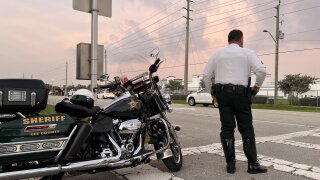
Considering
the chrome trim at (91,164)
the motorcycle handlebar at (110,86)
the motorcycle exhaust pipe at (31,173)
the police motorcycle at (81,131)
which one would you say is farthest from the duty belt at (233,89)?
the motorcycle exhaust pipe at (31,173)

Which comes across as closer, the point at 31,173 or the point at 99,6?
the point at 31,173

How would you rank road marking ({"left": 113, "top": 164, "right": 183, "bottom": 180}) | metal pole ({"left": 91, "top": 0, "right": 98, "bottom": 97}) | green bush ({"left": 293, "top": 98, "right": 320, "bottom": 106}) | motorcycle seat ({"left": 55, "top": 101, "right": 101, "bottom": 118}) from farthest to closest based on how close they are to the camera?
green bush ({"left": 293, "top": 98, "right": 320, "bottom": 106})
metal pole ({"left": 91, "top": 0, "right": 98, "bottom": 97})
road marking ({"left": 113, "top": 164, "right": 183, "bottom": 180})
motorcycle seat ({"left": 55, "top": 101, "right": 101, "bottom": 118})

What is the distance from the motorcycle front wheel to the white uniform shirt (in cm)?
107

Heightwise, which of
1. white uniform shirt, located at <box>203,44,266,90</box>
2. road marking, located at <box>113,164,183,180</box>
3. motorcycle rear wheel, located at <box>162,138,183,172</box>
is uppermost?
white uniform shirt, located at <box>203,44,266,90</box>

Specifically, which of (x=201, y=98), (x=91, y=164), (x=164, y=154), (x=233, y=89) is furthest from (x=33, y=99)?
(x=201, y=98)

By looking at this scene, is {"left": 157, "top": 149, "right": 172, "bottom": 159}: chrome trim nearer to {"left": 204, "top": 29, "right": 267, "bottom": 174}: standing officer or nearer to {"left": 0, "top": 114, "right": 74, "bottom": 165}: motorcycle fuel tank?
{"left": 204, "top": 29, "right": 267, "bottom": 174}: standing officer

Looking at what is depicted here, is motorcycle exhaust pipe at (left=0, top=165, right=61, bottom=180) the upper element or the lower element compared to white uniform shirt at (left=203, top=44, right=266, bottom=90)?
lower

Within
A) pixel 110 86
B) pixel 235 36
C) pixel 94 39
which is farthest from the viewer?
pixel 94 39

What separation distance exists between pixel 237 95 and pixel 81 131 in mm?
2193

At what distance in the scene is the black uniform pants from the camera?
530 cm

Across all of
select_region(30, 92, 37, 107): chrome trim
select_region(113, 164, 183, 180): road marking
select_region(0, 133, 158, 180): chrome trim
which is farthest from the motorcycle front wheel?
select_region(30, 92, 37, 107): chrome trim

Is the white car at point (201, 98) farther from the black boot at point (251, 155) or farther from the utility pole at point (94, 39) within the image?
the black boot at point (251, 155)

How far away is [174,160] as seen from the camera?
17.8ft

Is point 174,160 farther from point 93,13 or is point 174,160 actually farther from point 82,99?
point 93,13
